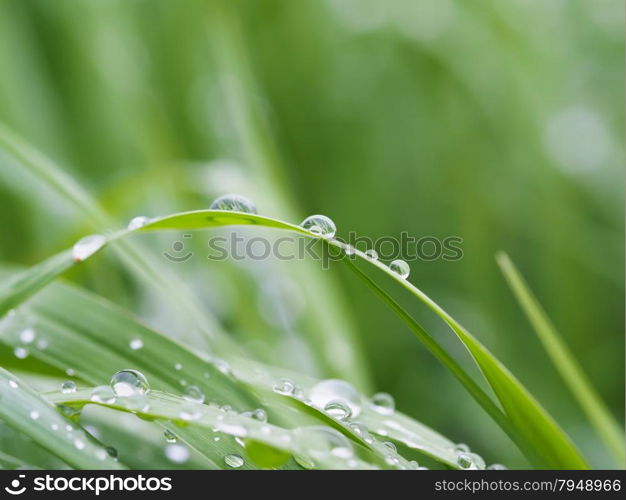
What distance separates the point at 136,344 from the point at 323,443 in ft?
0.77

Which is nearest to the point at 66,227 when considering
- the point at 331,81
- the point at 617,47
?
the point at 331,81

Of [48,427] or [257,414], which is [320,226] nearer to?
[257,414]

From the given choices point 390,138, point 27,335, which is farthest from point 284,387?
point 390,138

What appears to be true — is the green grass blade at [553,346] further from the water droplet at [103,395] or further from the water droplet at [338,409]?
the water droplet at [103,395]

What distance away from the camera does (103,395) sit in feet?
1.77

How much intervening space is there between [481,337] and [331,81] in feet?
2.58

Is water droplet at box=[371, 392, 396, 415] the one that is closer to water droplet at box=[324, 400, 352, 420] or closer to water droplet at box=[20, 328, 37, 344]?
water droplet at box=[324, 400, 352, 420]

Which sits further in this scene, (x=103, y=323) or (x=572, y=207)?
(x=572, y=207)

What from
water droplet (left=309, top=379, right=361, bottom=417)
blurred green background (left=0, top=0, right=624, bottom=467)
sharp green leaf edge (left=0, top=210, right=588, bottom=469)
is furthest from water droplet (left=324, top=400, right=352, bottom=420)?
blurred green background (left=0, top=0, right=624, bottom=467)

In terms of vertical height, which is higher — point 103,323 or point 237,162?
point 237,162

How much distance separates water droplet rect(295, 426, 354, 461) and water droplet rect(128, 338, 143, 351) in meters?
0.21

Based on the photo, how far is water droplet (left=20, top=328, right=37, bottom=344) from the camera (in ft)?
2.35

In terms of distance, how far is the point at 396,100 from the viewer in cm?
189

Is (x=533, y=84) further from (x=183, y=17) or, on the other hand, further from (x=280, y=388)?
(x=280, y=388)
